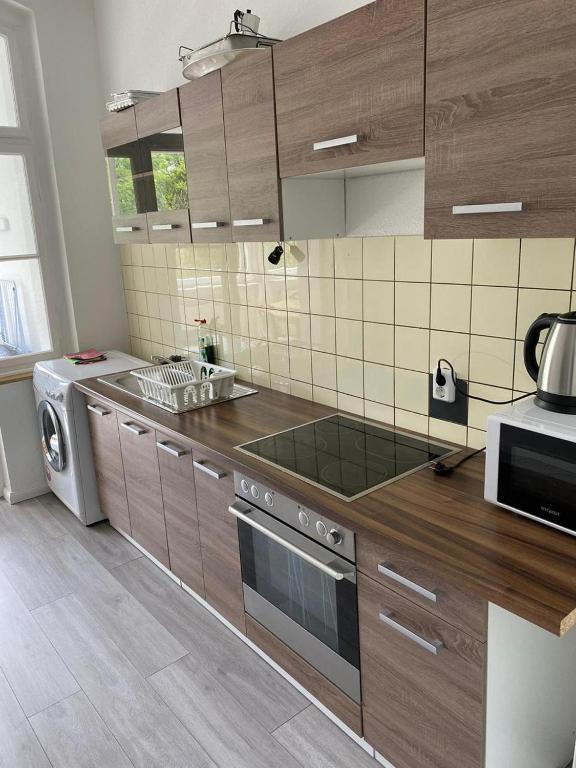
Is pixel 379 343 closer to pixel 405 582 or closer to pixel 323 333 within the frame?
pixel 323 333

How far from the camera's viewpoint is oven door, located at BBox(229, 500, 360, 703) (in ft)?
5.72

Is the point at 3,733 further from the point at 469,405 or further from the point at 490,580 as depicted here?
the point at 469,405

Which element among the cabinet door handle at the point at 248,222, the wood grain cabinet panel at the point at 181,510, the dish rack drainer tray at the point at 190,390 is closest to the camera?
the cabinet door handle at the point at 248,222

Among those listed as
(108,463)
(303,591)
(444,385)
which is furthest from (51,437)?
(444,385)

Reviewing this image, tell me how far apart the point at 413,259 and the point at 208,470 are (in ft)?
3.41

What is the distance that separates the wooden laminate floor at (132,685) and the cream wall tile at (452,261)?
1.51 meters

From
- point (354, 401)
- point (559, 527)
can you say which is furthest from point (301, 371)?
point (559, 527)

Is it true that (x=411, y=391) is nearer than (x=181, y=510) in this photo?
Yes

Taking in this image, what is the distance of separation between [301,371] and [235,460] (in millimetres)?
722

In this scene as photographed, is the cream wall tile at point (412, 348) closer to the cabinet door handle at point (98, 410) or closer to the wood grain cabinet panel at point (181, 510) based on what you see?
the wood grain cabinet panel at point (181, 510)

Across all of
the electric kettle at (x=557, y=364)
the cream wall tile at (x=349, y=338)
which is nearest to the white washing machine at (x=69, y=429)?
the cream wall tile at (x=349, y=338)

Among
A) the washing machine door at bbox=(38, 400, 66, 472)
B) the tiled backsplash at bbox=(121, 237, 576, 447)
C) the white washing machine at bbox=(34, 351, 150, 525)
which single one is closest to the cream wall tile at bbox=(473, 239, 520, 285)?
the tiled backsplash at bbox=(121, 237, 576, 447)

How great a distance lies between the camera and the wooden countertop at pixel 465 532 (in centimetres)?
123

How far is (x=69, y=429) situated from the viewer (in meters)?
3.22
